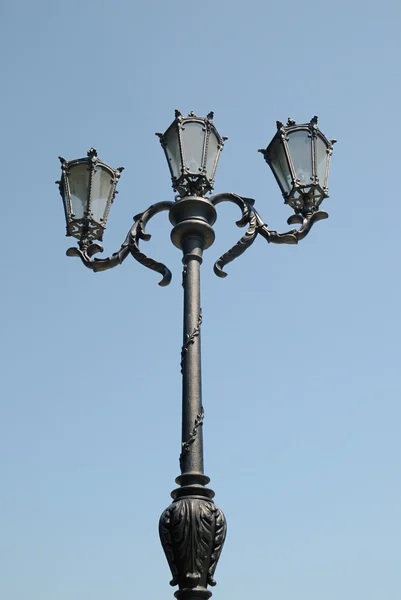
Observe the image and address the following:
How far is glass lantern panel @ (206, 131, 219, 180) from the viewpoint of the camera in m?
6.61

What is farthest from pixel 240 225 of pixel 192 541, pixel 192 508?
pixel 192 541

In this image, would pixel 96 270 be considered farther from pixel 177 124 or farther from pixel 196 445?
pixel 196 445

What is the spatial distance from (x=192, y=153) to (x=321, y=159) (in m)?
1.10

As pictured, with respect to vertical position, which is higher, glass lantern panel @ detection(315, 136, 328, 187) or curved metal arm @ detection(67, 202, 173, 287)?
glass lantern panel @ detection(315, 136, 328, 187)

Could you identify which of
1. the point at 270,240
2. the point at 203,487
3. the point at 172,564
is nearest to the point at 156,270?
the point at 270,240

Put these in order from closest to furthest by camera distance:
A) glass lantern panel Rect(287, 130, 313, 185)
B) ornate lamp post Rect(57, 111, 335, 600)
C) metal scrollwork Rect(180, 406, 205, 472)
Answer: metal scrollwork Rect(180, 406, 205, 472)
ornate lamp post Rect(57, 111, 335, 600)
glass lantern panel Rect(287, 130, 313, 185)

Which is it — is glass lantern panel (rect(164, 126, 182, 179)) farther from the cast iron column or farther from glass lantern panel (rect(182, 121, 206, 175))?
the cast iron column

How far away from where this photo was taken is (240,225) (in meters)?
6.73

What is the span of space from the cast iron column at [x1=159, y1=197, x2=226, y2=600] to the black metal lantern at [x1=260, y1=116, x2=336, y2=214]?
4.32 feet

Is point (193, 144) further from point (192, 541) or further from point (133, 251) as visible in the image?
point (192, 541)

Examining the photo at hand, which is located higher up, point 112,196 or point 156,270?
point 112,196

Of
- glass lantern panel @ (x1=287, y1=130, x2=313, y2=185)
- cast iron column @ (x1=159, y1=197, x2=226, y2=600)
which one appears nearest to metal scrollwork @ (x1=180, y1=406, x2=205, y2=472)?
cast iron column @ (x1=159, y1=197, x2=226, y2=600)

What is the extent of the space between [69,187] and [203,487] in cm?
286

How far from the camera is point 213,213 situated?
255 inches
